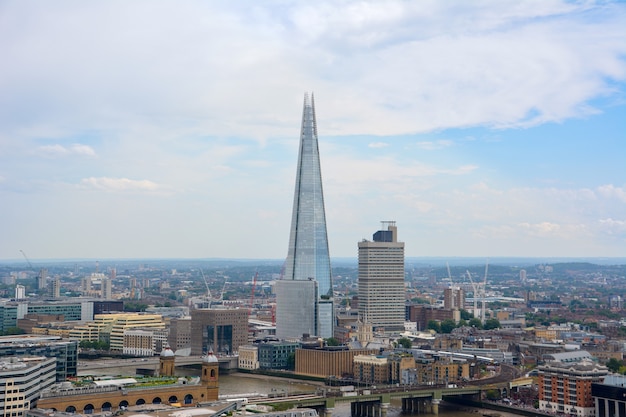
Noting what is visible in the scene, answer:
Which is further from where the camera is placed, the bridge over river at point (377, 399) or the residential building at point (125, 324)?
the residential building at point (125, 324)

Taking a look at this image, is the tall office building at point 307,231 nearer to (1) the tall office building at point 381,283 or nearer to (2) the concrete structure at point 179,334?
(1) the tall office building at point 381,283

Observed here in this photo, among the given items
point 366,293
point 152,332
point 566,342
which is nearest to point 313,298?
point 366,293

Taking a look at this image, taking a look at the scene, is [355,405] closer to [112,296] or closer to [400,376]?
[400,376]

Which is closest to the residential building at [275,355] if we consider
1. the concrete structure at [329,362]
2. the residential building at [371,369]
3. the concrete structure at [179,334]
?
the concrete structure at [329,362]

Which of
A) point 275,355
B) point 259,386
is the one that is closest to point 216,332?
point 275,355

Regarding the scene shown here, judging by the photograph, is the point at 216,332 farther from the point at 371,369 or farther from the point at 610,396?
the point at 610,396

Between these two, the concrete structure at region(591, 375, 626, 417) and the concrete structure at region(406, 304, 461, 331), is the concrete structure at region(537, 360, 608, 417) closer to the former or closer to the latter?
the concrete structure at region(591, 375, 626, 417)
